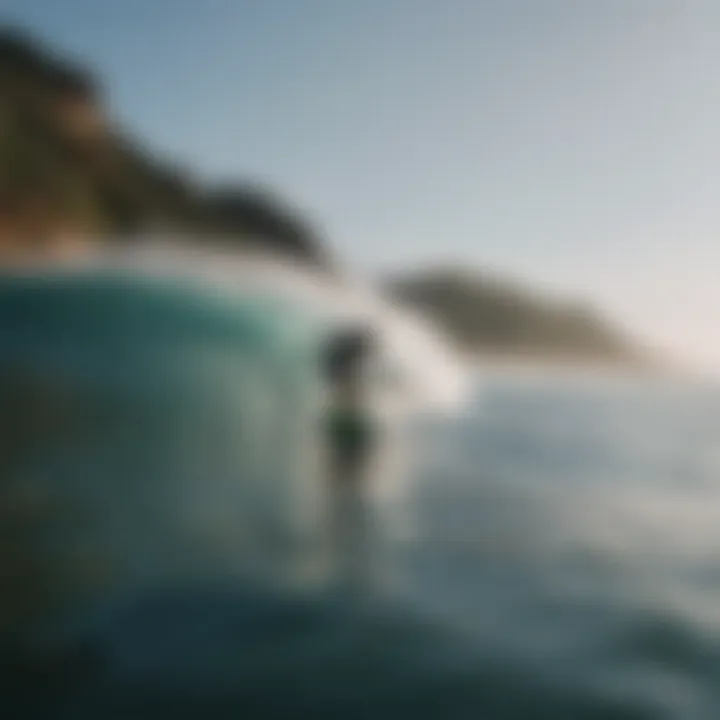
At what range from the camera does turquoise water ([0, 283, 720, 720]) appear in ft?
14.0

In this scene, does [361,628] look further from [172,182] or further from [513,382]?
[513,382]

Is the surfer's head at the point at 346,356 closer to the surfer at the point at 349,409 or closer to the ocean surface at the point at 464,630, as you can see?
the surfer at the point at 349,409

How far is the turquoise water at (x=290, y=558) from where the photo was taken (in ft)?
14.0

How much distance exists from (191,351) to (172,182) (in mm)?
3540

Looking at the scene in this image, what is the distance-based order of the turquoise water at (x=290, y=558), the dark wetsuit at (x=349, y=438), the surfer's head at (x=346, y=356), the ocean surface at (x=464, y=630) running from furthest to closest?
the surfer's head at (x=346, y=356), the dark wetsuit at (x=349, y=438), the turquoise water at (x=290, y=558), the ocean surface at (x=464, y=630)

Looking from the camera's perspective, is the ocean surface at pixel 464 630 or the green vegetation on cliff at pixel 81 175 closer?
the ocean surface at pixel 464 630

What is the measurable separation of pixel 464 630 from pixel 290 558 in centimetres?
167

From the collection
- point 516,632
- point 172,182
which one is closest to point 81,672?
point 516,632

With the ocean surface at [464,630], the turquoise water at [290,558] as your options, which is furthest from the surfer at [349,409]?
the ocean surface at [464,630]

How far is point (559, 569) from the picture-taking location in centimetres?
640

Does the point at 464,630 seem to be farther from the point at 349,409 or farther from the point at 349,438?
the point at 349,409

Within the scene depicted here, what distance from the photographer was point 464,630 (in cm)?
508

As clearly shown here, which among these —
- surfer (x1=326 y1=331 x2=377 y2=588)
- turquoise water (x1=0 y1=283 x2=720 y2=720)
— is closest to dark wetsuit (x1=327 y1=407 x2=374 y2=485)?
surfer (x1=326 y1=331 x2=377 y2=588)

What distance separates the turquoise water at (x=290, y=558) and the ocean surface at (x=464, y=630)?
2cm
